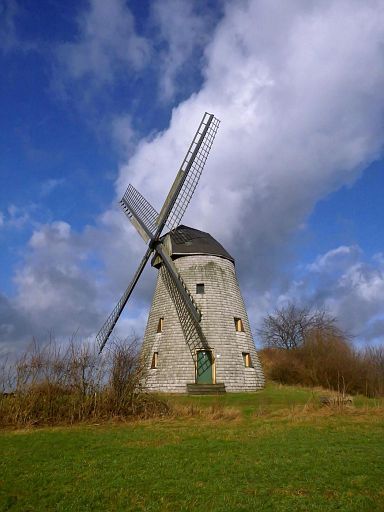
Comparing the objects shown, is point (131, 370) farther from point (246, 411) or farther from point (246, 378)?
point (246, 378)

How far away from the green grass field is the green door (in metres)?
Answer: 8.77

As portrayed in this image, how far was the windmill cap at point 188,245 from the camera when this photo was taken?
74.7ft

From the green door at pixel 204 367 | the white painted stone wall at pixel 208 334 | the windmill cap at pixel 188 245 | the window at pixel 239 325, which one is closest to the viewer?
the green door at pixel 204 367

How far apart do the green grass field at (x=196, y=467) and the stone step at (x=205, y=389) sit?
8008 millimetres

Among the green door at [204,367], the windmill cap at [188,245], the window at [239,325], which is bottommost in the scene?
the green door at [204,367]

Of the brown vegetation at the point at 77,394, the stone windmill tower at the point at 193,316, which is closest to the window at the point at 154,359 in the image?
the stone windmill tower at the point at 193,316

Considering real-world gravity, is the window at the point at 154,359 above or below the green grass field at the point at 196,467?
above

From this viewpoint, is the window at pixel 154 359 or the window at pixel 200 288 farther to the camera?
the window at pixel 200 288

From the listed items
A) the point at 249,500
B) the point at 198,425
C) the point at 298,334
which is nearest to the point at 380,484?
the point at 249,500

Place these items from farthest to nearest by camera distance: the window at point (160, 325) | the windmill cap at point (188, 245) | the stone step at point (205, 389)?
the windmill cap at point (188, 245), the window at point (160, 325), the stone step at point (205, 389)

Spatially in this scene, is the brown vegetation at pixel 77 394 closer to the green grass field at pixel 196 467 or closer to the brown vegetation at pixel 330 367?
the green grass field at pixel 196 467

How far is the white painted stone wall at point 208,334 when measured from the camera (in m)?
20.4

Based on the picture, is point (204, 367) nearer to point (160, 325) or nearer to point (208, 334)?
point (208, 334)

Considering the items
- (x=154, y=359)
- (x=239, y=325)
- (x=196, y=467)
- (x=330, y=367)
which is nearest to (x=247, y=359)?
(x=239, y=325)
